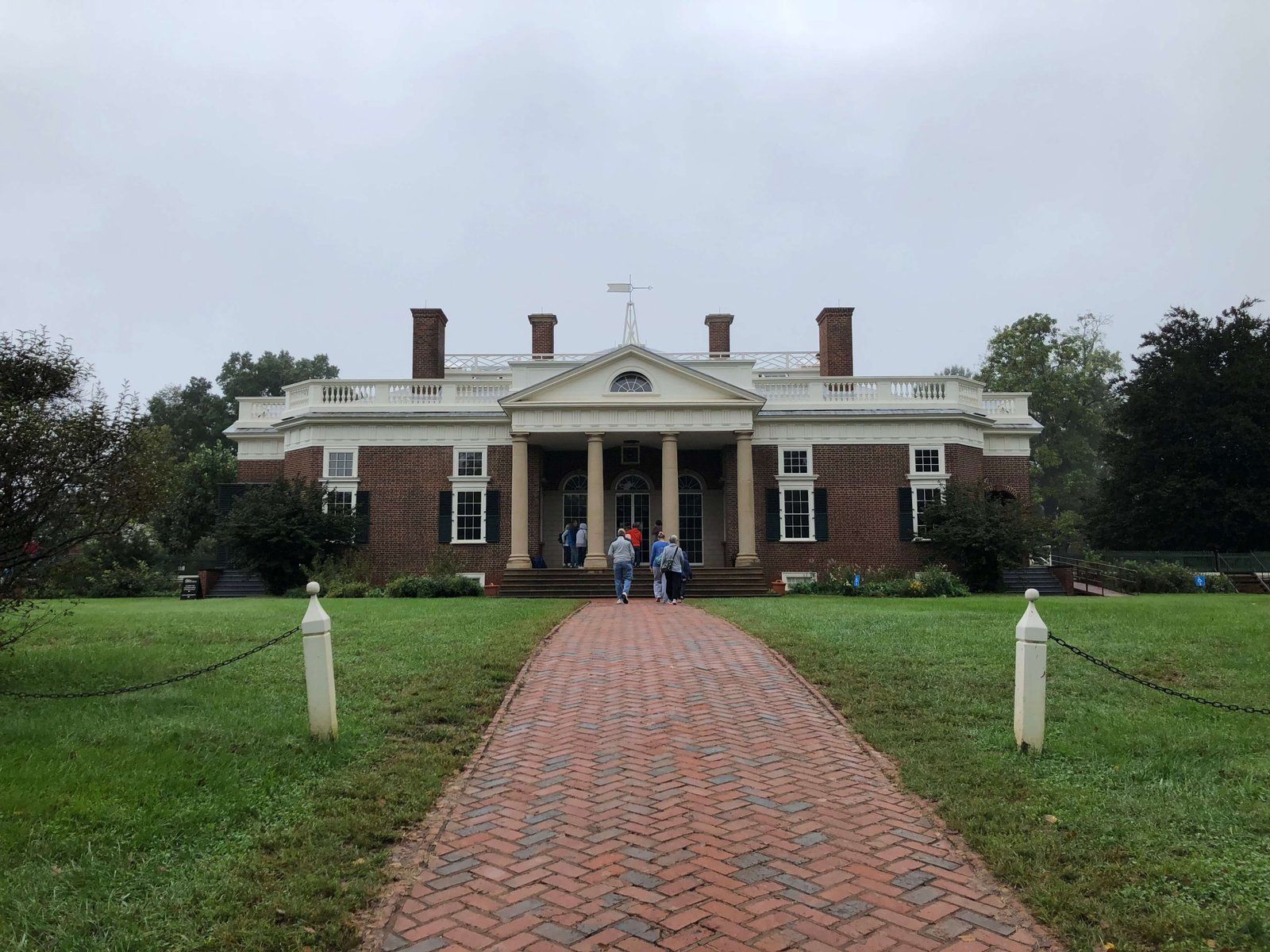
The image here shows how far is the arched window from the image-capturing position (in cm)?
2945

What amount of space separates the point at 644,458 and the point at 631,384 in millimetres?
3066

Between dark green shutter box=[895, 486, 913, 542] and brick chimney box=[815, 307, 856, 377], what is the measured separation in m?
5.76

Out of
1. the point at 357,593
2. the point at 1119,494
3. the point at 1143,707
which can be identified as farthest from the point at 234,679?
the point at 1119,494

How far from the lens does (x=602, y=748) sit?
7.79 meters

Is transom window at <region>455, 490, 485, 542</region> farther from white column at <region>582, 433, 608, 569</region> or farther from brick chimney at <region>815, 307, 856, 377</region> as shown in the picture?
brick chimney at <region>815, 307, 856, 377</region>

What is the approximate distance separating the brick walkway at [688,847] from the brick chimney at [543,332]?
27.9m

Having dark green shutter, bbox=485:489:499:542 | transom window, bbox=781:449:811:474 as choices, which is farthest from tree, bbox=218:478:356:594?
transom window, bbox=781:449:811:474

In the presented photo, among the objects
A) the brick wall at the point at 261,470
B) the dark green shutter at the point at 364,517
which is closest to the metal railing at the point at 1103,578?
the dark green shutter at the point at 364,517

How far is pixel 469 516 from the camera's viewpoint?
3023cm

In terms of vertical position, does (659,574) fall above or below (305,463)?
below

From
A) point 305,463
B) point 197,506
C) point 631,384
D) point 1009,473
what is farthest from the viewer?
point 197,506

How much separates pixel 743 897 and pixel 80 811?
400 cm

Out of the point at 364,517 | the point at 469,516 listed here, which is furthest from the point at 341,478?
the point at 469,516

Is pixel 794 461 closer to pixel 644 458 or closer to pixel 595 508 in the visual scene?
pixel 644 458
